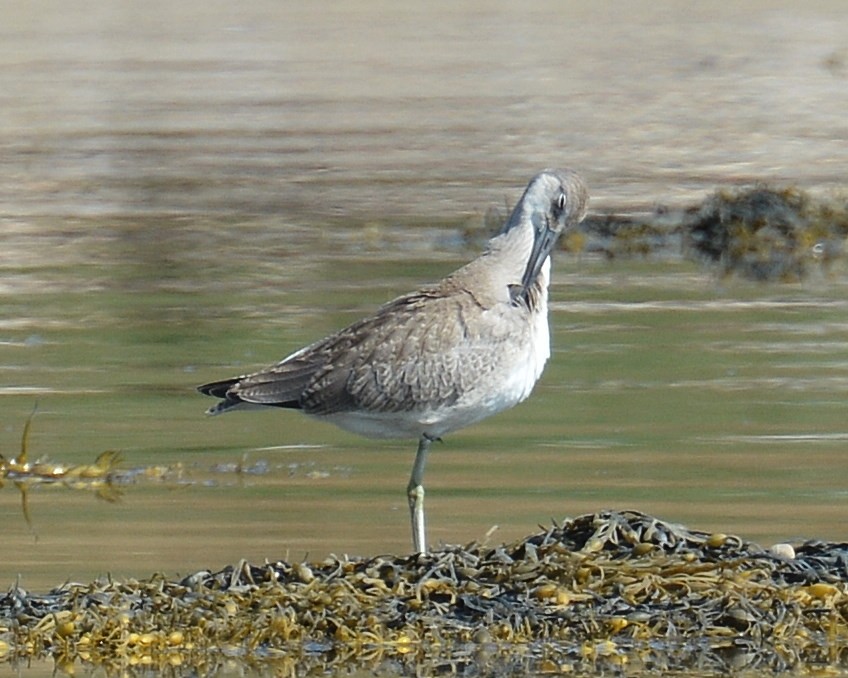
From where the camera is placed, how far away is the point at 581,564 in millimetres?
7512

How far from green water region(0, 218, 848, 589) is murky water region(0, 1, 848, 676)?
24 mm

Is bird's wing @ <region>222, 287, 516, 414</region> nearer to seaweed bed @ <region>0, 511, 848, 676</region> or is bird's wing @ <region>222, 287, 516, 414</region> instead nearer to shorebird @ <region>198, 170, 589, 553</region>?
shorebird @ <region>198, 170, 589, 553</region>

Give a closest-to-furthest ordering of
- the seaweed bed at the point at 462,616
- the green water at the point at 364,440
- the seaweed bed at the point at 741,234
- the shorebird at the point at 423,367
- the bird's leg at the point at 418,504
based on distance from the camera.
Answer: the seaweed bed at the point at 462,616, the bird's leg at the point at 418,504, the shorebird at the point at 423,367, the green water at the point at 364,440, the seaweed bed at the point at 741,234

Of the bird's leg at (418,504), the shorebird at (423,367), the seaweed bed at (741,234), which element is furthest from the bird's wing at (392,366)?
the seaweed bed at (741,234)

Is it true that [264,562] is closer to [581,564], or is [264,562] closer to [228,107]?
[581,564]

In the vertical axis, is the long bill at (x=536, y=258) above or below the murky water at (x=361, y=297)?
above

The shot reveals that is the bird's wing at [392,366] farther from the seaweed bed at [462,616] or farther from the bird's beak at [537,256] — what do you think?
the seaweed bed at [462,616]

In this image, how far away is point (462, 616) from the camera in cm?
732

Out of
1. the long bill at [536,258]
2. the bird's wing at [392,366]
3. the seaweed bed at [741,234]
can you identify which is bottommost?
the seaweed bed at [741,234]

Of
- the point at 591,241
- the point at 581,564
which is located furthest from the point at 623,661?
the point at 591,241

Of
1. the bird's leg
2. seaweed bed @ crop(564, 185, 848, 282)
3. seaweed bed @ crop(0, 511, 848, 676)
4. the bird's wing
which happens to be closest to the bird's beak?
the bird's wing

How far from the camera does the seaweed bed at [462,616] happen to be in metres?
7.05

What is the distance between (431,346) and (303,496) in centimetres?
104

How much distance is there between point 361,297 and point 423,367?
20.3 feet
